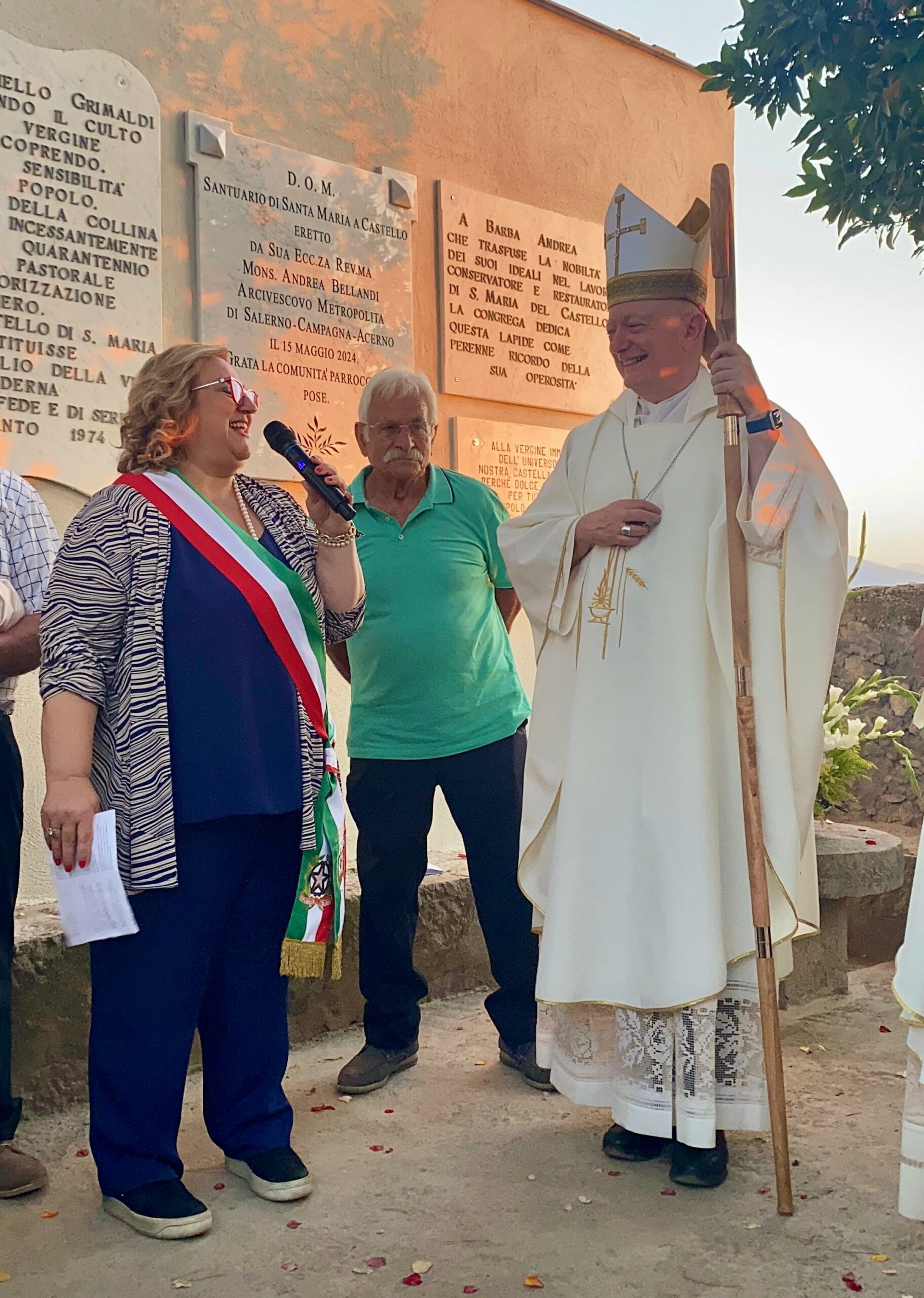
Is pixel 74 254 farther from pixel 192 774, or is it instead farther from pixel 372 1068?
pixel 372 1068

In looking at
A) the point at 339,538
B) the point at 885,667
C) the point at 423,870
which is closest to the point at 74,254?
the point at 339,538

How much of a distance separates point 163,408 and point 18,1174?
1787 millimetres

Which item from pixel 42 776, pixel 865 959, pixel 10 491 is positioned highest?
pixel 10 491

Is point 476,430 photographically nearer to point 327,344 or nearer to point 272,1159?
point 327,344

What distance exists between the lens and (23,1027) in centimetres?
345

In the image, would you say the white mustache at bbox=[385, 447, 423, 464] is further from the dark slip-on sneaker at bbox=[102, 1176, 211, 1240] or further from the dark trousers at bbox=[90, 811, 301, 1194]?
the dark slip-on sneaker at bbox=[102, 1176, 211, 1240]

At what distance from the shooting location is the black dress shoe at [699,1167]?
9.69 ft

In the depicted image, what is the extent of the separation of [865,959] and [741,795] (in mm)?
2495

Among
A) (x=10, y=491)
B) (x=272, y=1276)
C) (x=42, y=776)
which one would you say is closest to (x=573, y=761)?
(x=272, y=1276)

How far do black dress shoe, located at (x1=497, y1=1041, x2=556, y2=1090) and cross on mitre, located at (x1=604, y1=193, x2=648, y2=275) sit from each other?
7.03 feet

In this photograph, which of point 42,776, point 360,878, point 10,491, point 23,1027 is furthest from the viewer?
point 42,776

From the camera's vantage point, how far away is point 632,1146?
3.14 m

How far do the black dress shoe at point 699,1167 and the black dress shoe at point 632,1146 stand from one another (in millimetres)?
114

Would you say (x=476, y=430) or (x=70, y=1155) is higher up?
(x=476, y=430)
